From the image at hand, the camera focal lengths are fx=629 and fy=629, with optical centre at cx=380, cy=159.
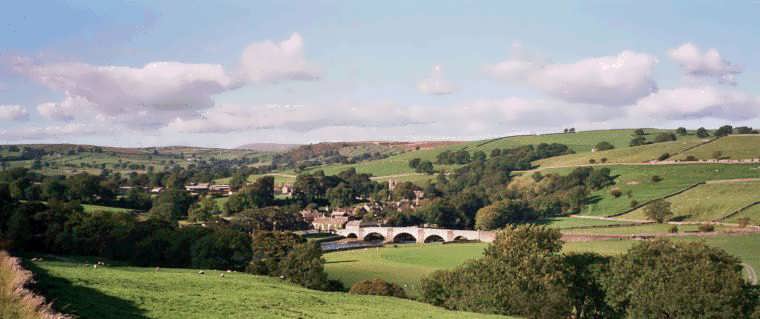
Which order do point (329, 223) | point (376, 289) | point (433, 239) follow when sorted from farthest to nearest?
point (329, 223)
point (433, 239)
point (376, 289)

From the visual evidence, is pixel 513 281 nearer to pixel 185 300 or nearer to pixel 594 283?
pixel 594 283

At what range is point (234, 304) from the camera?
31.9 metres

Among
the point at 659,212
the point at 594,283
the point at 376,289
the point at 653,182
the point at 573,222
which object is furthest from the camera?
the point at 653,182

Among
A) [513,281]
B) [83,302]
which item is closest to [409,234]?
[513,281]

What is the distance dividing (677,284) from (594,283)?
7.63 m

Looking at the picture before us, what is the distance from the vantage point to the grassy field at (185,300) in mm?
27172

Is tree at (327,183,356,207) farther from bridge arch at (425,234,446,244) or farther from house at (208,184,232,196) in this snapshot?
bridge arch at (425,234,446,244)

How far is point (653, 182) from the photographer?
135 metres

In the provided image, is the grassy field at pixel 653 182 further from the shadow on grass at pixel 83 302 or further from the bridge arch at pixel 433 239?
the shadow on grass at pixel 83 302

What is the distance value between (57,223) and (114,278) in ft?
144

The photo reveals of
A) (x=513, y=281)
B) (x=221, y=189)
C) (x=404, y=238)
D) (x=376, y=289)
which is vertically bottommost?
(x=404, y=238)

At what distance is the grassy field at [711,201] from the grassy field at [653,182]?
200 inches

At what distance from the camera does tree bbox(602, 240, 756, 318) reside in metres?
40.2

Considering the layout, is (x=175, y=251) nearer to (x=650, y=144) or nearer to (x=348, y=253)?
(x=348, y=253)
